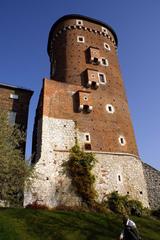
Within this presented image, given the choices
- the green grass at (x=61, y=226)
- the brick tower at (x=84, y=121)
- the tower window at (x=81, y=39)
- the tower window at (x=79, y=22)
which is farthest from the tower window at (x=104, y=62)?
the green grass at (x=61, y=226)

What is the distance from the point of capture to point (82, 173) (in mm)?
22906

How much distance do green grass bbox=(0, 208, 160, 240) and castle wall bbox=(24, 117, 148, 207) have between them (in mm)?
3485

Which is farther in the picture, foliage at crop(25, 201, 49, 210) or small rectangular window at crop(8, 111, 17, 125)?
small rectangular window at crop(8, 111, 17, 125)

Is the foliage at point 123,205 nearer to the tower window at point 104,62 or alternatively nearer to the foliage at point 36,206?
the foliage at point 36,206

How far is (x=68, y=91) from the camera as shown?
2836 centimetres

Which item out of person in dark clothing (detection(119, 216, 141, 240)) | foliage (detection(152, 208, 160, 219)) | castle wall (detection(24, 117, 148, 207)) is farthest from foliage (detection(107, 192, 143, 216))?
person in dark clothing (detection(119, 216, 141, 240))

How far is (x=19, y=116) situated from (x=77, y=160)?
26.3 feet

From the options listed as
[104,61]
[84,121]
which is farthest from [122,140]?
[104,61]

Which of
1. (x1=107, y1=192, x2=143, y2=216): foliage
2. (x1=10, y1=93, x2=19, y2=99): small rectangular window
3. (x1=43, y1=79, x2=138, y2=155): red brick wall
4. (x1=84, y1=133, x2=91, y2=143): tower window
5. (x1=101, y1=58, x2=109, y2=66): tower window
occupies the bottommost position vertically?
(x1=107, y1=192, x2=143, y2=216): foliage

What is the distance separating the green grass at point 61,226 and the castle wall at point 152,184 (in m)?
5.57

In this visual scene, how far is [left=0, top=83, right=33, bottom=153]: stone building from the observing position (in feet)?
88.6

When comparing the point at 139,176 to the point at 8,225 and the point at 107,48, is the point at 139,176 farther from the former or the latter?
the point at 107,48

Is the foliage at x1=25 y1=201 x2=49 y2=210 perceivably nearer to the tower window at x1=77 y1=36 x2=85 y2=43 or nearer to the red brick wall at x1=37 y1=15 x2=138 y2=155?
the red brick wall at x1=37 y1=15 x2=138 y2=155

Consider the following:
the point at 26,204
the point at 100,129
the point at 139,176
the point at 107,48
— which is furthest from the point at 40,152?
the point at 107,48
